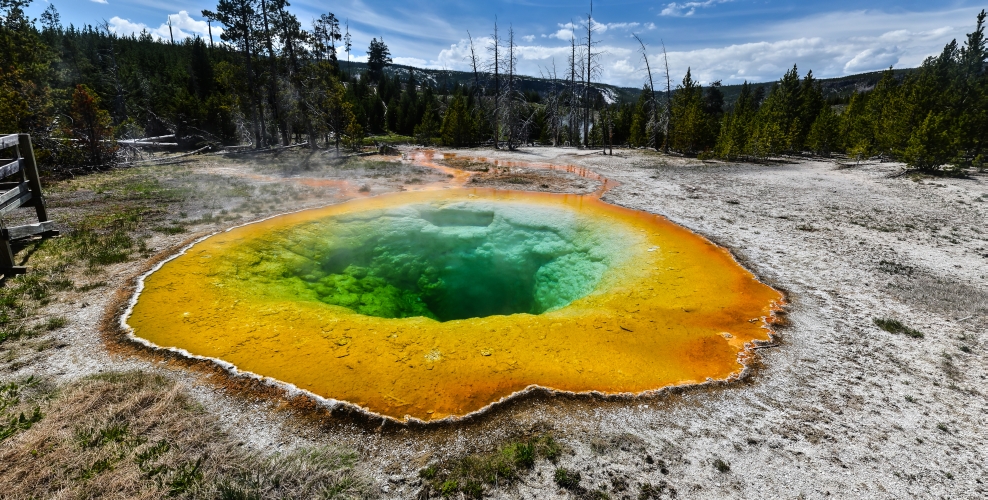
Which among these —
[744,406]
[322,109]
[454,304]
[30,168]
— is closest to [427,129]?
[322,109]

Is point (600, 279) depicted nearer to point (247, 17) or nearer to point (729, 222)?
point (729, 222)

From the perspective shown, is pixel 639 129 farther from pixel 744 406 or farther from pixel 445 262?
pixel 744 406

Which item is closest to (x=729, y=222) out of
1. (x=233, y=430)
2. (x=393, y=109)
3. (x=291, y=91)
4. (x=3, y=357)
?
(x=233, y=430)

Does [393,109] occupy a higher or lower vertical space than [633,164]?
higher

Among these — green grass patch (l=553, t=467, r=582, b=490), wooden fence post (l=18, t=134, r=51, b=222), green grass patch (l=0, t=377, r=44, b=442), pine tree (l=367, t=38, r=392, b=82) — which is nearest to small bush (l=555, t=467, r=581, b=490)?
green grass patch (l=553, t=467, r=582, b=490)

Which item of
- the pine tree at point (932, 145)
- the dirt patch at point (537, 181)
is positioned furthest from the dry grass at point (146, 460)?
the pine tree at point (932, 145)
